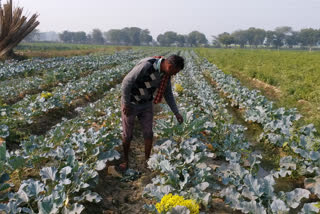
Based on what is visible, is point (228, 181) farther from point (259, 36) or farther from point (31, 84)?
point (259, 36)

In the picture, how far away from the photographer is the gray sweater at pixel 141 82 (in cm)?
326

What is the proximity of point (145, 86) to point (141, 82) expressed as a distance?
0.27 feet

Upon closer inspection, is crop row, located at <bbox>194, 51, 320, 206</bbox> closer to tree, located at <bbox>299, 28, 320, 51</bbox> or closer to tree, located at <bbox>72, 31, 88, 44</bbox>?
tree, located at <bbox>299, 28, 320, 51</bbox>

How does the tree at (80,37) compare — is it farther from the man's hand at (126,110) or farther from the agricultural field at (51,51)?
the man's hand at (126,110)

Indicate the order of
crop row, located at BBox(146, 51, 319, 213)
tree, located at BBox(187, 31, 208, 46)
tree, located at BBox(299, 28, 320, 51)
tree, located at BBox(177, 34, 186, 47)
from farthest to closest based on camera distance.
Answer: tree, located at BBox(177, 34, 186, 47), tree, located at BBox(187, 31, 208, 46), tree, located at BBox(299, 28, 320, 51), crop row, located at BBox(146, 51, 319, 213)

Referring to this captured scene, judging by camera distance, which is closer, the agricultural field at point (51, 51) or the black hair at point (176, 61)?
the black hair at point (176, 61)

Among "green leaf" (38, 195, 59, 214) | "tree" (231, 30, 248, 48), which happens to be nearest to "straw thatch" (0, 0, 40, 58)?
"green leaf" (38, 195, 59, 214)

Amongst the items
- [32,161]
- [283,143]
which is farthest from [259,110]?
[32,161]

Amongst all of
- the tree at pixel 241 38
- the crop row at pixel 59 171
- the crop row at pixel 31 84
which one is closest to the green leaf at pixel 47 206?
the crop row at pixel 59 171

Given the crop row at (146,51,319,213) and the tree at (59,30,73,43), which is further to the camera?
the tree at (59,30,73,43)

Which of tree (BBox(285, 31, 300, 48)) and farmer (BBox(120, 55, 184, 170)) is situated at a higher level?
tree (BBox(285, 31, 300, 48))

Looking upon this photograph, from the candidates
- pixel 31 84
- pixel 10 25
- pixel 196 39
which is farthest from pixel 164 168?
pixel 196 39

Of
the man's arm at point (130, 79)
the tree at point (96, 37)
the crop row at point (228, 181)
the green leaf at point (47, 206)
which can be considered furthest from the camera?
the tree at point (96, 37)

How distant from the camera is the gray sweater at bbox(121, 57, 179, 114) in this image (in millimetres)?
3260
